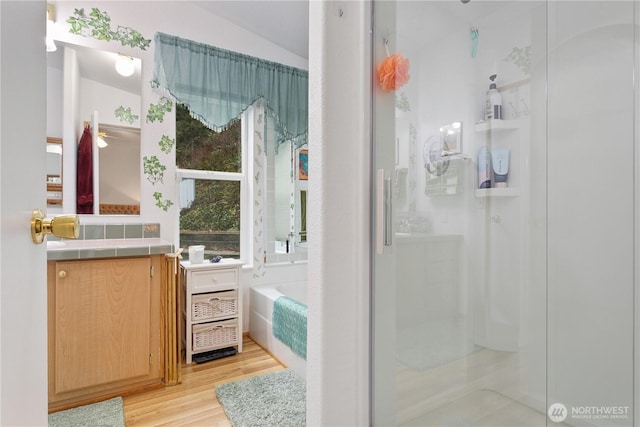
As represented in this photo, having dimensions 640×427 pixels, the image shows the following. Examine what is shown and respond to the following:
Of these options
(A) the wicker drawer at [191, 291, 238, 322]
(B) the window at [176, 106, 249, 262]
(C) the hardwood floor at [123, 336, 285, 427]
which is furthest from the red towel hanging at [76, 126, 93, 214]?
(C) the hardwood floor at [123, 336, 285, 427]

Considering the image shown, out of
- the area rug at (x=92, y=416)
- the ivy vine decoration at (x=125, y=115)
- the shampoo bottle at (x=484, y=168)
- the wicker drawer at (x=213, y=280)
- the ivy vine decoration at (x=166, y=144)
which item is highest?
the ivy vine decoration at (x=125, y=115)

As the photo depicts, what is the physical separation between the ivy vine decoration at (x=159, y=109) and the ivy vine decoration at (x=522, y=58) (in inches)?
97.6

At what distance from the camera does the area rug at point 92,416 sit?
171 cm

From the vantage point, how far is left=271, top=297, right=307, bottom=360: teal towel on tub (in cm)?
216

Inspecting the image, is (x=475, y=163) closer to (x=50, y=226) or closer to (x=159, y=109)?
(x=50, y=226)

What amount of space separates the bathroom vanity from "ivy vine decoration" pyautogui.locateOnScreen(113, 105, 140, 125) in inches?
37.4

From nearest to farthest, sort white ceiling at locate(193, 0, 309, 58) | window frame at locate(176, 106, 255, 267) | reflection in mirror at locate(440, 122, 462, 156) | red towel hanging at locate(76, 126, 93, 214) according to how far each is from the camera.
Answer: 1. reflection in mirror at locate(440, 122, 462, 156)
2. red towel hanging at locate(76, 126, 93, 214)
3. white ceiling at locate(193, 0, 309, 58)
4. window frame at locate(176, 106, 255, 267)

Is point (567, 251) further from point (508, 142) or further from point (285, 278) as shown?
point (285, 278)

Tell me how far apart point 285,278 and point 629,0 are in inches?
116

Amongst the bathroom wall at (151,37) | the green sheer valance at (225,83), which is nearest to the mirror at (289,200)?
the green sheer valance at (225,83)

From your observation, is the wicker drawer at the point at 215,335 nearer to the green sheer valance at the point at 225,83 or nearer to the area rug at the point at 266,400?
the area rug at the point at 266,400

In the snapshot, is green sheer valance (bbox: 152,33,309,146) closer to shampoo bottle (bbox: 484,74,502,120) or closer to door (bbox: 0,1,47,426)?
door (bbox: 0,1,47,426)

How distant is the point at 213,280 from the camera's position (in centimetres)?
258

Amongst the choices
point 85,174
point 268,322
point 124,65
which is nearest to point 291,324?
point 268,322
